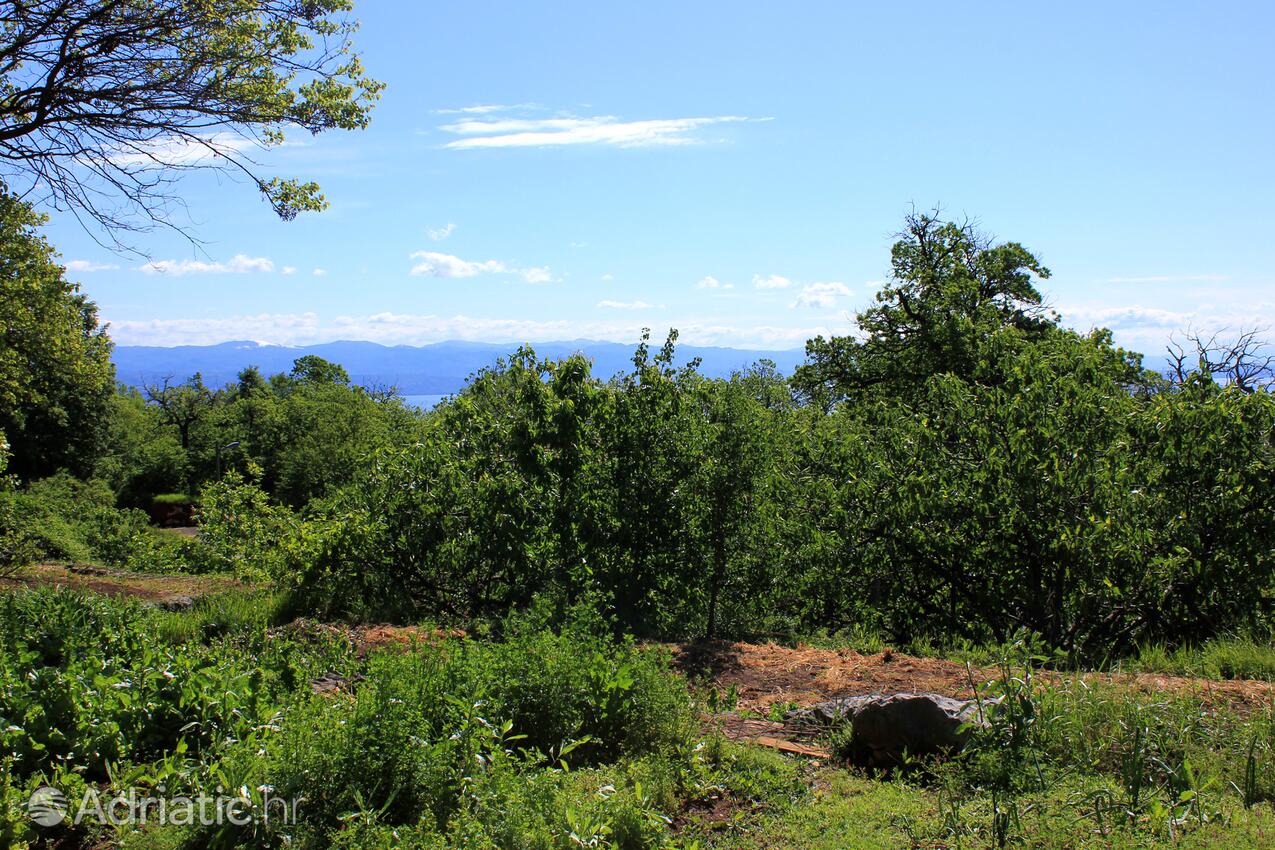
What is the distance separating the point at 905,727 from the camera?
458 cm

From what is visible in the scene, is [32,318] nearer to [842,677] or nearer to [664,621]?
[664,621]

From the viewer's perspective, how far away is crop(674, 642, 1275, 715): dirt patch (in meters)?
5.05

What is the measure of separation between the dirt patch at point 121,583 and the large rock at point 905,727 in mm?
6736

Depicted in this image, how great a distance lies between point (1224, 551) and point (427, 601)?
7.47 m

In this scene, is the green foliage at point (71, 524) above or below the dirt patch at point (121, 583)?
below

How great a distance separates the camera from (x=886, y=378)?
18328 millimetres

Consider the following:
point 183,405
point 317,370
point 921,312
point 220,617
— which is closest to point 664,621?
point 220,617

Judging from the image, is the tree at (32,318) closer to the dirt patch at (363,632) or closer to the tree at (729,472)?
the dirt patch at (363,632)

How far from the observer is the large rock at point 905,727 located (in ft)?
14.7

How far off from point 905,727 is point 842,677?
1.61 meters

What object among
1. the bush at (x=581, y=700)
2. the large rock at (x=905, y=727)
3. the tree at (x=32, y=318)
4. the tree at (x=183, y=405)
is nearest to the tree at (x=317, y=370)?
the tree at (x=183, y=405)

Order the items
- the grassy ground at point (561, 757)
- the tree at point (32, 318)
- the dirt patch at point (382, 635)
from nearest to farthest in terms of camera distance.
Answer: the grassy ground at point (561, 757), the dirt patch at point (382, 635), the tree at point (32, 318)

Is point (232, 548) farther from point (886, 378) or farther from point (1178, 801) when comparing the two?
point (1178, 801)

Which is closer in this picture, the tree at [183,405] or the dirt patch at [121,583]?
the dirt patch at [121,583]
